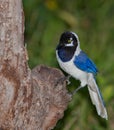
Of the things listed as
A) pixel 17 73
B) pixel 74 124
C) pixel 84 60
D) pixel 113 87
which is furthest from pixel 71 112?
pixel 17 73

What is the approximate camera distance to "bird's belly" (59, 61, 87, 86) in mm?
3379

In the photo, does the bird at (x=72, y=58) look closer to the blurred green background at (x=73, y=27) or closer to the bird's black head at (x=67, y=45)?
the bird's black head at (x=67, y=45)

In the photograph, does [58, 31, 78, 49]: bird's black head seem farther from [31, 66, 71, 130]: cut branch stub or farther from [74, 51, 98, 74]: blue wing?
[31, 66, 71, 130]: cut branch stub

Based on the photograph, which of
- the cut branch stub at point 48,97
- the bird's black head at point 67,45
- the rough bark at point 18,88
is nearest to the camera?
the rough bark at point 18,88

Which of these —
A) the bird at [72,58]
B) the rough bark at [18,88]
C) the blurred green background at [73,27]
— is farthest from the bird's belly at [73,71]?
the blurred green background at [73,27]

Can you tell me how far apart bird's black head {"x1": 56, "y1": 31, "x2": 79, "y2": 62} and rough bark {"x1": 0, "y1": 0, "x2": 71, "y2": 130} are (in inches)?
7.1

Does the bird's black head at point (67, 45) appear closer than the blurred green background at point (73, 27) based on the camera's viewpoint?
Yes

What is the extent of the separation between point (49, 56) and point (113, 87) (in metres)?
0.58

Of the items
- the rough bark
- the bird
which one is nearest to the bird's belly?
the bird

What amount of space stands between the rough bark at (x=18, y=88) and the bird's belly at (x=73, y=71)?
0.14 m

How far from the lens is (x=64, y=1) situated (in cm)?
545

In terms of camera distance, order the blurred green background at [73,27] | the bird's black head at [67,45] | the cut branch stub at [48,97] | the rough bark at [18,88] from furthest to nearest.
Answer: the blurred green background at [73,27] < the bird's black head at [67,45] < the cut branch stub at [48,97] < the rough bark at [18,88]

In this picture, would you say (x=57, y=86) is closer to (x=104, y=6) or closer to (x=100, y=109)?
(x=100, y=109)

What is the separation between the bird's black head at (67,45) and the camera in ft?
11.0
